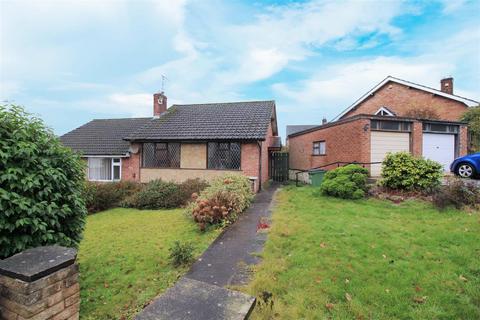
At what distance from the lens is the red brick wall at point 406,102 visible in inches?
727

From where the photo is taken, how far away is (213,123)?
14.8 meters

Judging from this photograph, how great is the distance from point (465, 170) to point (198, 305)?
522 inches

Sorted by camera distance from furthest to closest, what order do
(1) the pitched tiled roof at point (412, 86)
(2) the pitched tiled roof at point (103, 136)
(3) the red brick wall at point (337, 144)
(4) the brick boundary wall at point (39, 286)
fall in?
(1) the pitched tiled roof at point (412, 86), (2) the pitched tiled roof at point (103, 136), (3) the red brick wall at point (337, 144), (4) the brick boundary wall at point (39, 286)

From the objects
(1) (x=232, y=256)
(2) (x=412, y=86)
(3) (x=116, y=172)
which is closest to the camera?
(1) (x=232, y=256)

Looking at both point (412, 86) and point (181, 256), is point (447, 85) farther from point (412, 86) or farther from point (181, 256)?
point (181, 256)

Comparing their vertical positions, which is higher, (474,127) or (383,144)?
(474,127)

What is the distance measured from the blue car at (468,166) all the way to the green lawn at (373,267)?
5.33 m

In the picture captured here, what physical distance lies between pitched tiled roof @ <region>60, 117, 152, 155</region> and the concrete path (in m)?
11.7

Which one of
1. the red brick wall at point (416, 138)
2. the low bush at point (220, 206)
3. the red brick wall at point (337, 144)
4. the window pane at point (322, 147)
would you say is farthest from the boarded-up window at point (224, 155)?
the red brick wall at point (416, 138)

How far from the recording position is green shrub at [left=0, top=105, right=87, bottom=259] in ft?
9.95

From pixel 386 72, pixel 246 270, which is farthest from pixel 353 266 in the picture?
pixel 386 72

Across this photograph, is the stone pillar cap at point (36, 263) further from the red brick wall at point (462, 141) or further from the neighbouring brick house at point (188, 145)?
the red brick wall at point (462, 141)

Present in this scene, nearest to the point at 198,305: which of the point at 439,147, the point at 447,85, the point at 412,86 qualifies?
the point at 439,147

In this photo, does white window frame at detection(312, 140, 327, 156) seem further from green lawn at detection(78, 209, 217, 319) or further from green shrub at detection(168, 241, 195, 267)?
green shrub at detection(168, 241, 195, 267)
